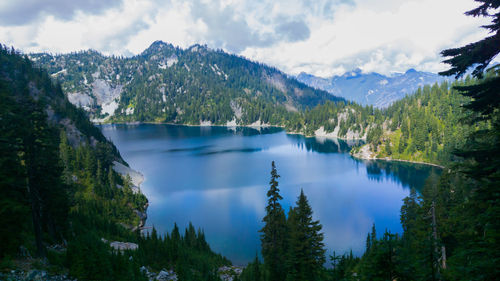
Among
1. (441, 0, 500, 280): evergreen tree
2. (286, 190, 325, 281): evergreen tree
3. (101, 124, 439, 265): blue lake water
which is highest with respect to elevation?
(441, 0, 500, 280): evergreen tree

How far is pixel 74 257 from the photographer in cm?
2031

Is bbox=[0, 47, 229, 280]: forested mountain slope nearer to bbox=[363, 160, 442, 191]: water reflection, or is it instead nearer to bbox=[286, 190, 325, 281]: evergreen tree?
bbox=[286, 190, 325, 281]: evergreen tree

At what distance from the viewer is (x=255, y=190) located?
260 ft

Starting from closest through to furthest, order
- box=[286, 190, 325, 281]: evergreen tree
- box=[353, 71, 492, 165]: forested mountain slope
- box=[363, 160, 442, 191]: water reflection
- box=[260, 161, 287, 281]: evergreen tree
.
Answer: box=[286, 190, 325, 281]: evergreen tree < box=[260, 161, 287, 281]: evergreen tree < box=[363, 160, 442, 191]: water reflection < box=[353, 71, 492, 165]: forested mountain slope

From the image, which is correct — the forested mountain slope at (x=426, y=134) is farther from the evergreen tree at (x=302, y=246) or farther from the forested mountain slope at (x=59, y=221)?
the forested mountain slope at (x=59, y=221)

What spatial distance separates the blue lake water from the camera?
180 ft

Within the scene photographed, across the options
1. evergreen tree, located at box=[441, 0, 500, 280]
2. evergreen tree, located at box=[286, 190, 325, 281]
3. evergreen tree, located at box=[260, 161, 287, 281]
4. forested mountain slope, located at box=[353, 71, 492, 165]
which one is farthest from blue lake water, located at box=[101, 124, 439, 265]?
evergreen tree, located at box=[441, 0, 500, 280]

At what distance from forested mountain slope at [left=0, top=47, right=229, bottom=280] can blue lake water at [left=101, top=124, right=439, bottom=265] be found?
8879 millimetres

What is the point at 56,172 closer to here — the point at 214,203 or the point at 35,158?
the point at 35,158

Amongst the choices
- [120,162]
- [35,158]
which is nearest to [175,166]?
[120,162]

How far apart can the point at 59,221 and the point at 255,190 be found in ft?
175

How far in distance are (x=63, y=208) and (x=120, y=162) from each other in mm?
70911

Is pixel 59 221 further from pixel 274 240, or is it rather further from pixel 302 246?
pixel 302 246

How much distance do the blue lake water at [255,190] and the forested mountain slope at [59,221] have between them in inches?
350
